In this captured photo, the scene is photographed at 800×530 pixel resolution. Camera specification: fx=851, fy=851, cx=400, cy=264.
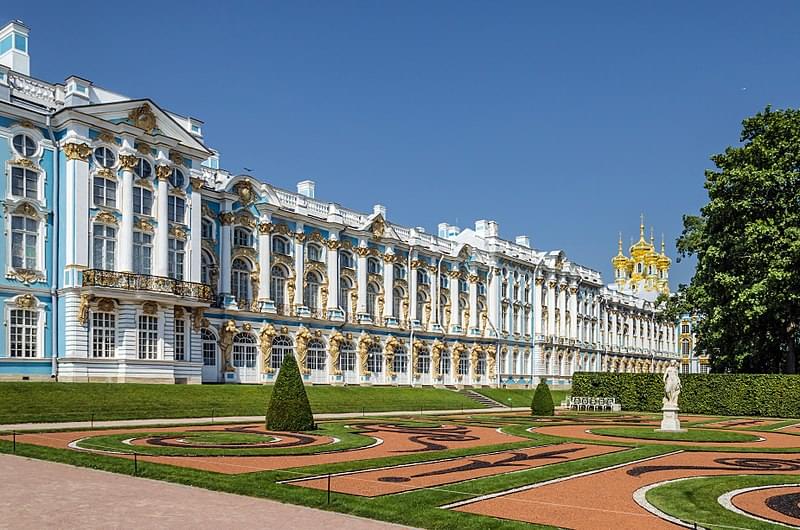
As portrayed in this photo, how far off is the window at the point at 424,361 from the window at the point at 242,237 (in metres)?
18.9

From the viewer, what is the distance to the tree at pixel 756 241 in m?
43.1

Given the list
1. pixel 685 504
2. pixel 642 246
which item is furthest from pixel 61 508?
pixel 642 246

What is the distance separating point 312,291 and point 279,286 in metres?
3.22

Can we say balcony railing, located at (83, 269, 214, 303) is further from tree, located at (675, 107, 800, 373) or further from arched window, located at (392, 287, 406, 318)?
tree, located at (675, 107, 800, 373)

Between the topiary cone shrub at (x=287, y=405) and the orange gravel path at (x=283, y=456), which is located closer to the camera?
the orange gravel path at (x=283, y=456)

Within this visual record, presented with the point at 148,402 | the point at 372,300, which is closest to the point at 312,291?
the point at 372,300

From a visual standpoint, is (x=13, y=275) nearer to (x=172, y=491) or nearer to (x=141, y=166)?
(x=141, y=166)

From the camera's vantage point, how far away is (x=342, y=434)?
2703 cm

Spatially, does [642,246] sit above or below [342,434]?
above

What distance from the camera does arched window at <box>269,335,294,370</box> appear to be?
53375 millimetres

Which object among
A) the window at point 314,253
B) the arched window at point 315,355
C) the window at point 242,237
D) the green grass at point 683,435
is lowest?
the green grass at point 683,435

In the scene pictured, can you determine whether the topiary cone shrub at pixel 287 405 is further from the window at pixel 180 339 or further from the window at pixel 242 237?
the window at pixel 242 237

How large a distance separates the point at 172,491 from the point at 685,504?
8.83m

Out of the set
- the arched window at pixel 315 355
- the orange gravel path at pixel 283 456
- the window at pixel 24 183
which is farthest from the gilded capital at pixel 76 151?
the arched window at pixel 315 355
